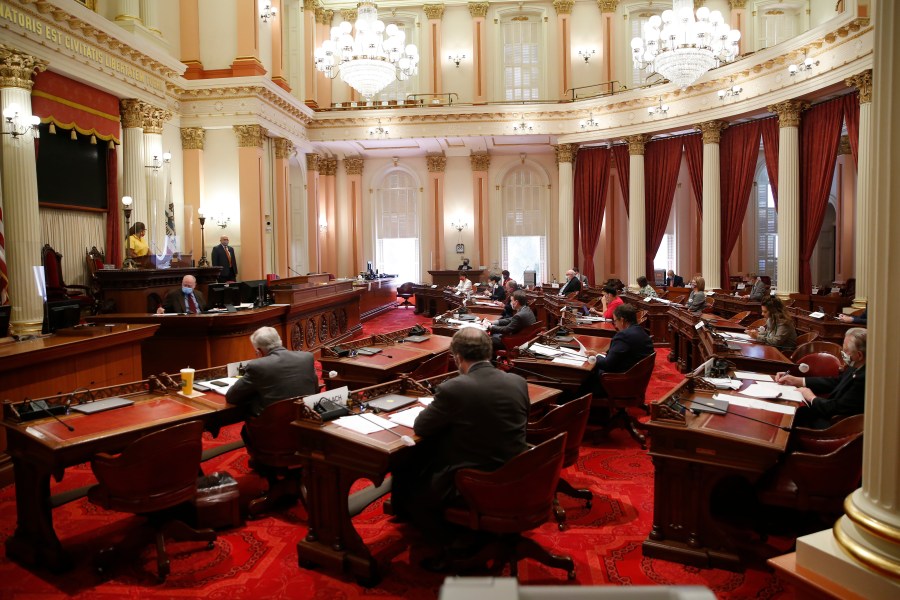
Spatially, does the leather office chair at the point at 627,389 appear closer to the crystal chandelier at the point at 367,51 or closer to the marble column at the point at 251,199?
the crystal chandelier at the point at 367,51

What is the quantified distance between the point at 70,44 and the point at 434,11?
11460 millimetres

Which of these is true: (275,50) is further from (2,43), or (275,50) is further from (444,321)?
(444,321)

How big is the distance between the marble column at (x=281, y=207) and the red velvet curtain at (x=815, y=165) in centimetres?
1191

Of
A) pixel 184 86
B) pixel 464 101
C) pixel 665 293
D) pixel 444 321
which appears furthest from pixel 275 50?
pixel 665 293

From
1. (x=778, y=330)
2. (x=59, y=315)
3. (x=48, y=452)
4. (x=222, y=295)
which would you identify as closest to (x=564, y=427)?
(x=48, y=452)

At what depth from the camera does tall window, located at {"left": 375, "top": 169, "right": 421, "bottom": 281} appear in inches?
808

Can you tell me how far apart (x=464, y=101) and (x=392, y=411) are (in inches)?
645

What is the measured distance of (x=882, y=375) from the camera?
1957 mm

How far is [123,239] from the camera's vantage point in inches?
461

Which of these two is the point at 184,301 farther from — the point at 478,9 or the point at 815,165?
the point at 478,9

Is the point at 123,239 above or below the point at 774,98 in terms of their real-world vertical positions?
below

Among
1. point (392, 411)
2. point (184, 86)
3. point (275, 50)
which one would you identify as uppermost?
point (275, 50)

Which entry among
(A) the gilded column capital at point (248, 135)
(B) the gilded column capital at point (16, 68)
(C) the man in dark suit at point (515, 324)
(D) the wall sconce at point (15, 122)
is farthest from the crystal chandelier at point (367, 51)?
(C) the man in dark suit at point (515, 324)

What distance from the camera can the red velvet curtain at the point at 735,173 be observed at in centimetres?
1379
